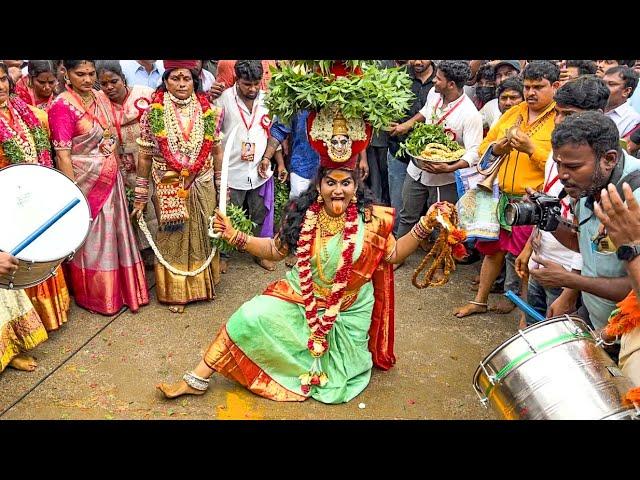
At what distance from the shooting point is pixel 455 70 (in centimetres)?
542

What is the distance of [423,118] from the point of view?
6.01 m

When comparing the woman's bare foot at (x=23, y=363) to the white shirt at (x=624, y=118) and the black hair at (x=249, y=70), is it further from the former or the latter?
the white shirt at (x=624, y=118)

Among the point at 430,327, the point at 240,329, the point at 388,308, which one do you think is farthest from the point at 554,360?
the point at 430,327

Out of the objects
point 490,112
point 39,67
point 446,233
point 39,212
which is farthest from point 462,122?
point 39,67

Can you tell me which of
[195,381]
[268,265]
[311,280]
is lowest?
[268,265]

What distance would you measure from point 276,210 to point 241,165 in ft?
2.98

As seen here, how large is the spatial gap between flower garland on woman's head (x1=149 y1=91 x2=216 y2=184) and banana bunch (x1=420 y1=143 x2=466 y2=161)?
6.02 ft

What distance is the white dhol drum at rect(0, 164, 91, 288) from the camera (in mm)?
3795

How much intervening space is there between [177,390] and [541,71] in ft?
11.6

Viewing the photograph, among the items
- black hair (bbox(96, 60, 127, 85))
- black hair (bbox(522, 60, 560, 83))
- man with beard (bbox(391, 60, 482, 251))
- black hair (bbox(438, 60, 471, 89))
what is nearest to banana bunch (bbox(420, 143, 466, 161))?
man with beard (bbox(391, 60, 482, 251))

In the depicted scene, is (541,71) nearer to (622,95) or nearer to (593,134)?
(622,95)

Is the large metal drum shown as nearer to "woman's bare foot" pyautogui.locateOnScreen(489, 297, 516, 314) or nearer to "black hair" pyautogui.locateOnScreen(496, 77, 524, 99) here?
"woman's bare foot" pyautogui.locateOnScreen(489, 297, 516, 314)

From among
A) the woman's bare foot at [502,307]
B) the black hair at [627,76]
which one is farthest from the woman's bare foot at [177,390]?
the black hair at [627,76]

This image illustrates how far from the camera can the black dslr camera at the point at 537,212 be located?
3406 mm
